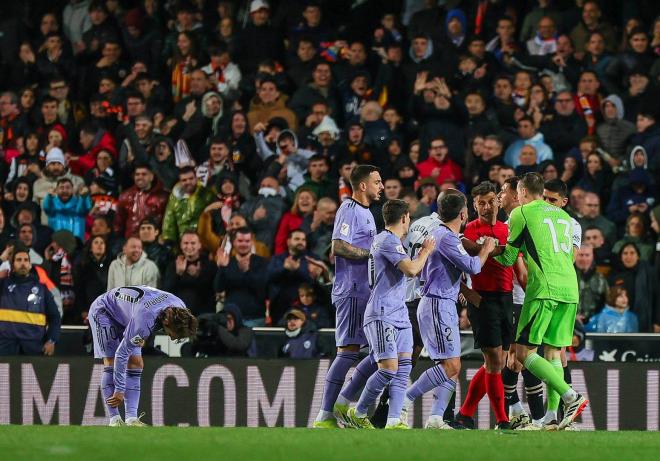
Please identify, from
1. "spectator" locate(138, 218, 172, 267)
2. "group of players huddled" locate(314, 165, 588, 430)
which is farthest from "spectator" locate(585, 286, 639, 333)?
"spectator" locate(138, 218, 172, 267)

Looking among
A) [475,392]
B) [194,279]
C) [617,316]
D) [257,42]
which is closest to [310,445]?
[475,392]

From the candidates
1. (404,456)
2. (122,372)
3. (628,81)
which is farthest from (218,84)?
(404,456)

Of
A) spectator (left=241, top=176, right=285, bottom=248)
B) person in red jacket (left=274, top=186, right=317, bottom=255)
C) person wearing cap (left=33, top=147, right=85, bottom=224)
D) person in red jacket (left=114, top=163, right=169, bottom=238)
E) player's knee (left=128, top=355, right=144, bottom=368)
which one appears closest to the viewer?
player's knee (left=128, top=355, right=144, bottom=368)

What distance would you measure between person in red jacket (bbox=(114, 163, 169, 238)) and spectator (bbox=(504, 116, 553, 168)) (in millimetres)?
4243

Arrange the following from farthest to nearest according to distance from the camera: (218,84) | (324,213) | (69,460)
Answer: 1. (218,84)
2. (324,213)
3. (69,460)

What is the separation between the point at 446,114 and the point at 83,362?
5.91 m

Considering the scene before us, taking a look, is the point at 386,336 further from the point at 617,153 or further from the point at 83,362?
the point at 617,153

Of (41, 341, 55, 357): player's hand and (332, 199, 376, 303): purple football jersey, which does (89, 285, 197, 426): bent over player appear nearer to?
(332, 199, 376, 303): purple football jersey

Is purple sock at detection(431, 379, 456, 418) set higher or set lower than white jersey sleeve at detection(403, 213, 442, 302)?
lower

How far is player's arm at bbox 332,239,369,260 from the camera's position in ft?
40.2

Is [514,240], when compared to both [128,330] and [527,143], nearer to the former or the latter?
[128,330]

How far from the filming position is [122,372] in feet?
41.9

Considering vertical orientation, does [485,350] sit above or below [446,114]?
below

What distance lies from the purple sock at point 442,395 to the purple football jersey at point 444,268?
69 cm
